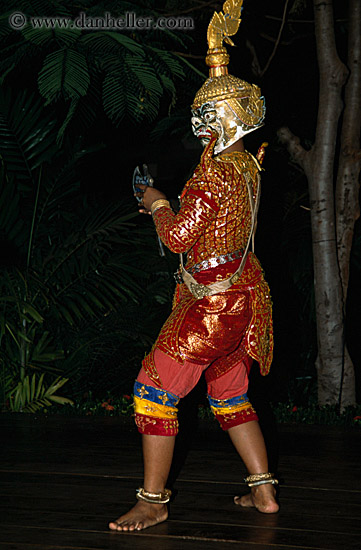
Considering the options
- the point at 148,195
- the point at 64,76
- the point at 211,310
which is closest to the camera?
the point at 211,310

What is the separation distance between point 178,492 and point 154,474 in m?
0.39

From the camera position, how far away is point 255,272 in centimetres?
274

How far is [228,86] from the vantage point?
2652 millimetres

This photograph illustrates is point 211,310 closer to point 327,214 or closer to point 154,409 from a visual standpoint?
point 154,409

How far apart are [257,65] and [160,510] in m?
3.19

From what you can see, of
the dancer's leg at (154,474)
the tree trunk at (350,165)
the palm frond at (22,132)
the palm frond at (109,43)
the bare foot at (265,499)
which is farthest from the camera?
the palm frond at (22,132)

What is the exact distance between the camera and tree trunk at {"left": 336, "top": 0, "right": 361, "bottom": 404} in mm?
4535

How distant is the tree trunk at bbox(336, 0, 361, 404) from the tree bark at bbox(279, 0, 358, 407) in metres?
0.12

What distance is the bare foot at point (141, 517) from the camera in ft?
8.05

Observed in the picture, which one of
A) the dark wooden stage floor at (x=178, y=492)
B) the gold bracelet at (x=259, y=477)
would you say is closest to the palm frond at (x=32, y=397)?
the dark wooden stage floor at (x=178, y=492)

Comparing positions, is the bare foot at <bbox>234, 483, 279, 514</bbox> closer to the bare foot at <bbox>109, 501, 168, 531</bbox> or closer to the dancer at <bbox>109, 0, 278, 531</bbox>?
the dancer at <bbox>109, 0, 278, 531</bbox>

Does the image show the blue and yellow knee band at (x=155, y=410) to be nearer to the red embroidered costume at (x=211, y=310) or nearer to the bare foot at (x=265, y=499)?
the red embroidered costume at (x=211, y=310)

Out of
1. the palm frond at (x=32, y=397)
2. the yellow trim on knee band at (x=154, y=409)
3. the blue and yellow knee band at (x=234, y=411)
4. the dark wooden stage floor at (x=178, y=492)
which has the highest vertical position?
the yellow trim on knee band at (x=154, y=409)

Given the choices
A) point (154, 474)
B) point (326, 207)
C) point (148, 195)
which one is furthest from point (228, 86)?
point (326, 207)
